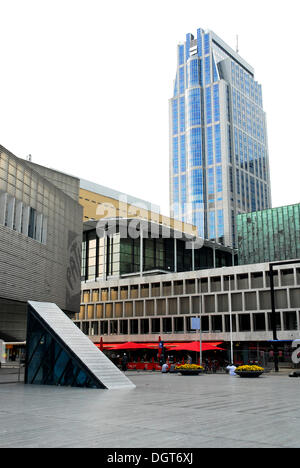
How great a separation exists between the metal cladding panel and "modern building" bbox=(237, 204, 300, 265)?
89.9 metres

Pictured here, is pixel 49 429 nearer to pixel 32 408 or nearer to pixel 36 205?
pixel 32 408

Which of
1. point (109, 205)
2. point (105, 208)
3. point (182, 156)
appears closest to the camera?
point (105, 208)

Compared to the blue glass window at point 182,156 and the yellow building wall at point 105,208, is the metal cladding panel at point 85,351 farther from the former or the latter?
the blue glass window at point 182,156

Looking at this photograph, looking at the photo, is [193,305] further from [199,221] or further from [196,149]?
[196,149]

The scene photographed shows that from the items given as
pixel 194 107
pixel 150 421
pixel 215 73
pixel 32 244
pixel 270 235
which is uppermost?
pixel 215 73

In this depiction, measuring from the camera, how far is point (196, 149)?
182 metres

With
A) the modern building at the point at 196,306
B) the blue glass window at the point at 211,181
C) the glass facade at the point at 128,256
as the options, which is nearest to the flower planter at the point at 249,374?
the modern building at the point at 196,306

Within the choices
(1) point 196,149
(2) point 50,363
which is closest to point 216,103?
(1) point 196,149

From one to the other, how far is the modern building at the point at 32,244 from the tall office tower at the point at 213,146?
129 meters

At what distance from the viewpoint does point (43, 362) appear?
2723cm

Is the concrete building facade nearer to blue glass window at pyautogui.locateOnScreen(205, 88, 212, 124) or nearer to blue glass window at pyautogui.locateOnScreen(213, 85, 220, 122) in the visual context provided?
blue glass window at pyautogui.locateOnScreen(213, 85, 220, 122)

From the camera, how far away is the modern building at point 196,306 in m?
64.2

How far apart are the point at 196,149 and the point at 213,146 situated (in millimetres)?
6800

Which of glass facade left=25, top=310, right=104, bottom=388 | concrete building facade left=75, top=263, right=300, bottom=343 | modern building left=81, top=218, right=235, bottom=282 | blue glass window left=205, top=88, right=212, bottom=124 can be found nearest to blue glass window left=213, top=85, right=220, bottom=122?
blue glass window left=205, top=88, right=212, bottom=124
